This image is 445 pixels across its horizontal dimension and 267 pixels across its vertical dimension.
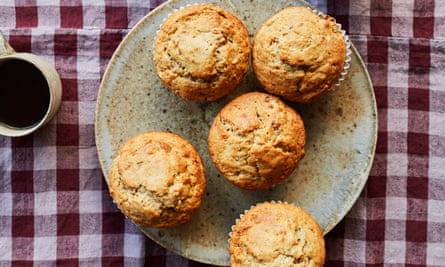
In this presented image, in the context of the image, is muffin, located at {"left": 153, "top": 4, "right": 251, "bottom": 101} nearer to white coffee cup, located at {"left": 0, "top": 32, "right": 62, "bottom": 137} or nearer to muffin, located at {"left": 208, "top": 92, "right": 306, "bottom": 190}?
muffin, located at {"left": 208, "top": 92, "right": 306, "bottom": 190}

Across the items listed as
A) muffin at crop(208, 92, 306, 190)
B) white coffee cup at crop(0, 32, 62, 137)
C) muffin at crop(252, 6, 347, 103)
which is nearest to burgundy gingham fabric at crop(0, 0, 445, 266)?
white coffee cup at crop(0, 32, 62, 137)

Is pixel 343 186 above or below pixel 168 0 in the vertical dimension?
below

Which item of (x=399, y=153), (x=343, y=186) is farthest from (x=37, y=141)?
(x=399, y=153)

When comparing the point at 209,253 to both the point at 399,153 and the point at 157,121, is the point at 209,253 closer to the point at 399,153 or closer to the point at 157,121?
the point at 157,121

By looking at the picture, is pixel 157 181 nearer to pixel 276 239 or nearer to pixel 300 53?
pixel 276 239

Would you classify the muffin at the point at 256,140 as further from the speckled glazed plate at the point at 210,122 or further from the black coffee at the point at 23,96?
the black coffee at the point at 23,96

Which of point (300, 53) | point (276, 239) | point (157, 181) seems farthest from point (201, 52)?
point (276, 239)

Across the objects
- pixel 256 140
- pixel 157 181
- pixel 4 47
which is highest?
pixel 4 47

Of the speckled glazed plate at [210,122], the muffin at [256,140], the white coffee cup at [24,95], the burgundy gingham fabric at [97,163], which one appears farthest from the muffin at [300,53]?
the white coffee cup at [24,95]
